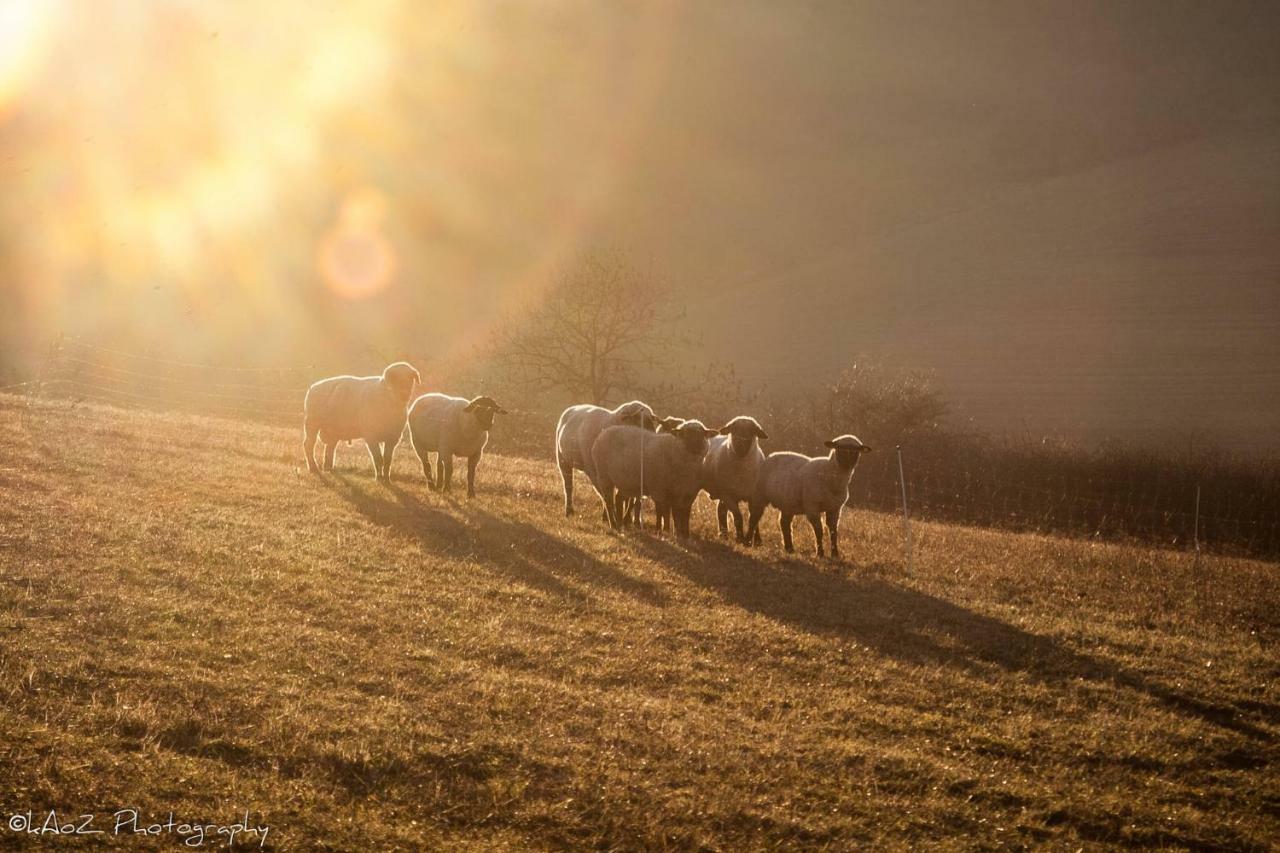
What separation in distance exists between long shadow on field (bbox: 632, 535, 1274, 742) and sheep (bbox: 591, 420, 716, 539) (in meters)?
1.92

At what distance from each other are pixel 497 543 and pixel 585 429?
452cm

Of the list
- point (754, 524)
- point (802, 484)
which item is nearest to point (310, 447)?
point (754, 524)

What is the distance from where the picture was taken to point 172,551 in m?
11.7

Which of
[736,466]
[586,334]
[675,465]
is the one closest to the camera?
[675,465]

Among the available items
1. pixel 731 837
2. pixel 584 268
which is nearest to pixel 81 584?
pixel 731 837

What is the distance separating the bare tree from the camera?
36.6 metres

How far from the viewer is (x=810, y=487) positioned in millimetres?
16375

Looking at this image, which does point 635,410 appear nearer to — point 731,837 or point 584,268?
point 731,837

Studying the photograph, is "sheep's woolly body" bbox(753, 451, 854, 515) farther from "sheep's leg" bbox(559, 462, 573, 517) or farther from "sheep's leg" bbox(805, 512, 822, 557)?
"sheep's leg" bbox(559, 462, 573, 517)

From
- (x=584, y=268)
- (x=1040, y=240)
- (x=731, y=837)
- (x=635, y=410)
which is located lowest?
(x=731, y=837)

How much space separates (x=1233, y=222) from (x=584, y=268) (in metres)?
52.6

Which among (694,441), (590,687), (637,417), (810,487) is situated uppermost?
(637,417)

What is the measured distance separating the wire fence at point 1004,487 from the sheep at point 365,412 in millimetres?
9487

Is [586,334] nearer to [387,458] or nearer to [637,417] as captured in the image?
[387,458]
